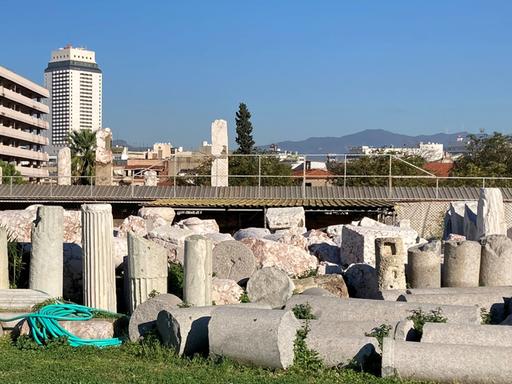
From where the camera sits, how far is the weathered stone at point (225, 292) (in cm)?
1235

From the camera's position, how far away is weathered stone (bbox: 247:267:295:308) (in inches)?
490

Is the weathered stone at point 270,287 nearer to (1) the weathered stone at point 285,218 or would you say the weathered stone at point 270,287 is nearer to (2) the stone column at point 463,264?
(2) the stone column at point 463,264

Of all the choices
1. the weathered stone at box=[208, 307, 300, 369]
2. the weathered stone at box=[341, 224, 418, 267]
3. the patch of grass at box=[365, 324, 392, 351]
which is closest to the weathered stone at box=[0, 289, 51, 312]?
the weathered stone at box=[208, 307, 300, 369]

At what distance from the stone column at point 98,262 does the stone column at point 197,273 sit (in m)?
1.67

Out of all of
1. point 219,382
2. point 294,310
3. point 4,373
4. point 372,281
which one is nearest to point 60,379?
point 4,373

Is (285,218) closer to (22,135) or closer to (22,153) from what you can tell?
(22,153)

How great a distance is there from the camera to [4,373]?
9.55 m

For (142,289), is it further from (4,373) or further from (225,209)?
(225,209)

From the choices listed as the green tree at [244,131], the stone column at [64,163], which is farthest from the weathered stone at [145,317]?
the green tree at [244,131]

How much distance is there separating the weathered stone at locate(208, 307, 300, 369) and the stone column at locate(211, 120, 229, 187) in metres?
19.0

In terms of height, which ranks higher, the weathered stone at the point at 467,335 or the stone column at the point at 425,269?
the stone column at the point at 425,269

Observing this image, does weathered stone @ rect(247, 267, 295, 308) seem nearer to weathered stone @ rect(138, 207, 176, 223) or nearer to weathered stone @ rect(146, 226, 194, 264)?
weathered stone @ rect(146, 226, 194, 264)

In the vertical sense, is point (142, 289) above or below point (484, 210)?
below

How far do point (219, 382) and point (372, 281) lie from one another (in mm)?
5666
